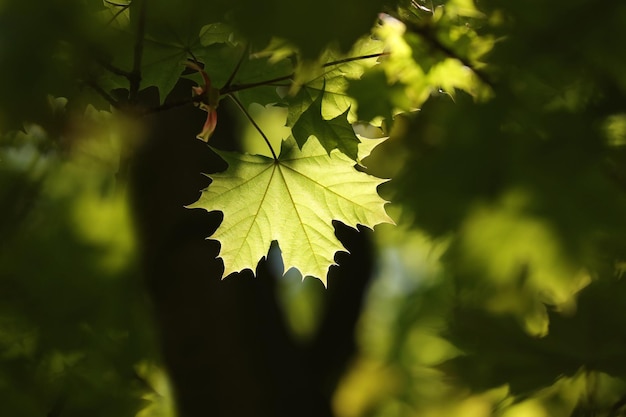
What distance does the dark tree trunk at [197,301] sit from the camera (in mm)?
2033

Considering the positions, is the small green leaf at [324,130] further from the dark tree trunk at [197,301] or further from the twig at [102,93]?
the dark tree trunk at [197,301]

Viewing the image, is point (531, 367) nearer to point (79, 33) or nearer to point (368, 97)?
point (368, 97)

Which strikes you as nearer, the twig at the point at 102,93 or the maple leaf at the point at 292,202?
the twig at the point at 102,93

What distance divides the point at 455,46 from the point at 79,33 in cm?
55

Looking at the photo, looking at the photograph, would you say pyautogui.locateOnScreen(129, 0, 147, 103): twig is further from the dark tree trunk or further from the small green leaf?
the dark tree trunk

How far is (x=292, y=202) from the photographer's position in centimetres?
119

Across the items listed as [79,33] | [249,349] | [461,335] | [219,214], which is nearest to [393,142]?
[219,214]

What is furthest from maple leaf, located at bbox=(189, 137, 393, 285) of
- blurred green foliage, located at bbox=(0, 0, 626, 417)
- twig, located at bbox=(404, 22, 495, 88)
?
twig, located at bbox=(404, 22, 495, 88)

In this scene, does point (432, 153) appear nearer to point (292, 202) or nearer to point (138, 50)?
point (138, 50)

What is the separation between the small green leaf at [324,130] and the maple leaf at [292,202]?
4.6 inches

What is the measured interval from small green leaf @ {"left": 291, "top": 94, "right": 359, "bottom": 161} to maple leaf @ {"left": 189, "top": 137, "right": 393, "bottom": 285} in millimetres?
116

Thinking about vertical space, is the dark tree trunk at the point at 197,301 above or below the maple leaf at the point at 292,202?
above

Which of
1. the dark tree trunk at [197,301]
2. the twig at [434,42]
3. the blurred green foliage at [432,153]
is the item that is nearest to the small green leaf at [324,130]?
the blurred green foliage at [432,153]

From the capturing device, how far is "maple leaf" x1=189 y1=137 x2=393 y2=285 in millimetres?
1123
